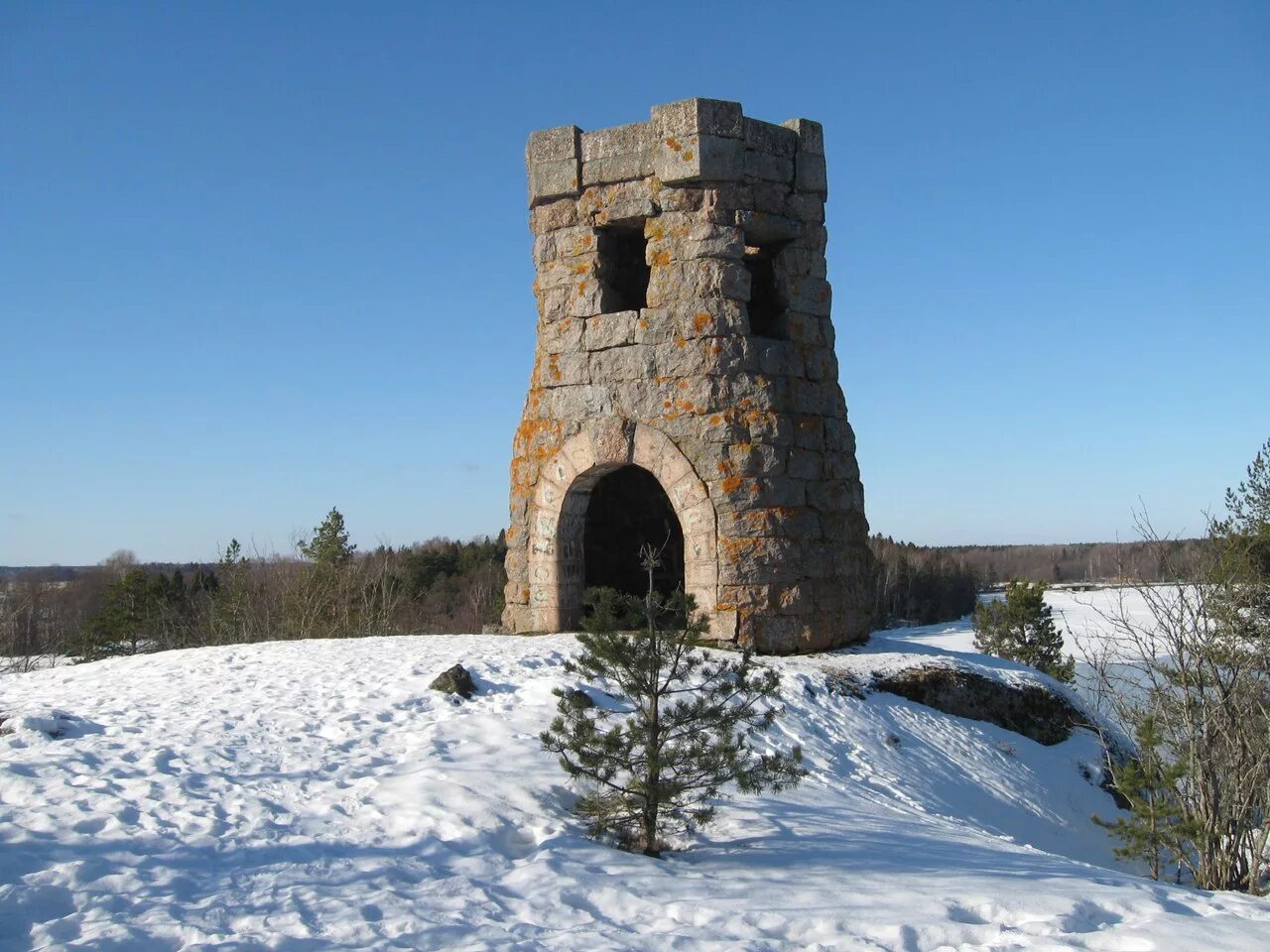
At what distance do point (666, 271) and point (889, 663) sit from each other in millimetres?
3971

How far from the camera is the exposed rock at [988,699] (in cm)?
841

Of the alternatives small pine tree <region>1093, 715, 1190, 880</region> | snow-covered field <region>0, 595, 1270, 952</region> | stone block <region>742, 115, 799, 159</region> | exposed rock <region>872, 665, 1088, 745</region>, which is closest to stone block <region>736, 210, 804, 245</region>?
stone block <region>742, 115, 799, 159</region>

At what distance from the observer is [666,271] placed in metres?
9.32

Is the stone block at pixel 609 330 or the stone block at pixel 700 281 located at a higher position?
the stone block at pixel 700 281

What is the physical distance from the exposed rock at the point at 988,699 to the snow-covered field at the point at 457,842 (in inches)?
31.8

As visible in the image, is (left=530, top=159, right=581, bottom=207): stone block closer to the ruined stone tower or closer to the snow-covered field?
the ruined stone tower

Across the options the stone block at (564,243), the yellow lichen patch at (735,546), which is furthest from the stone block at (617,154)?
the yellow lichen patch at (735,546)

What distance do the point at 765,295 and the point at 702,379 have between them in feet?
5.81

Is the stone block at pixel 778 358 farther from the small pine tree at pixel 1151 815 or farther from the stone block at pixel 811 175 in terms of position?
the small pine tree at pixel 1151 815

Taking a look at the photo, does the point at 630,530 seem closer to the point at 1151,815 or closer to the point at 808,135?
the point at 808,135

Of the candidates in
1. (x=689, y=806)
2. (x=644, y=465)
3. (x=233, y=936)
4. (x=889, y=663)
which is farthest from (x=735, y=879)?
(x=644, y=465)

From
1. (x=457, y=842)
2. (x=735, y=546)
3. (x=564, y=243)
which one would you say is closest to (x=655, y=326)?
(x=564, y=243)

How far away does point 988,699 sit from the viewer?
28.6 ft

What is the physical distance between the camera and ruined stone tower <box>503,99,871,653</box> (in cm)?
885
